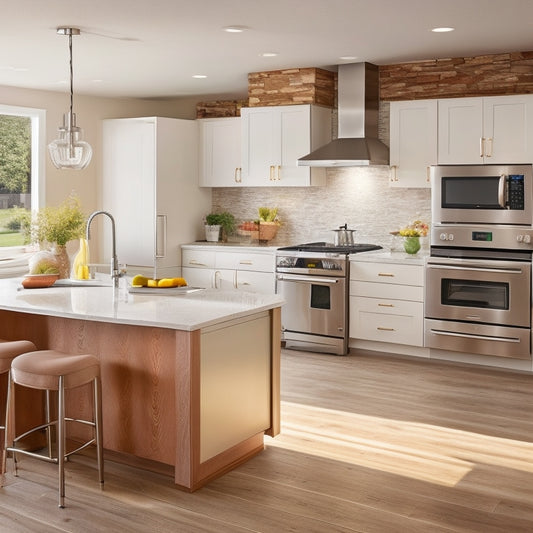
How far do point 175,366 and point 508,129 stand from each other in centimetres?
375

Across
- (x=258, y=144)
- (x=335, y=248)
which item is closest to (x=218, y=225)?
(x=258, y=144)

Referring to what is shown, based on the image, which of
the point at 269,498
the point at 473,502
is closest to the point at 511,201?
the point at 473,502

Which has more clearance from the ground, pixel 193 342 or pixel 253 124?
pixel 253 124

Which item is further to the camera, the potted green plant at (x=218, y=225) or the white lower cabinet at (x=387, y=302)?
the potted green plant at (x=218, y=225)

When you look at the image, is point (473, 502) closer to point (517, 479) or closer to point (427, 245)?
point (517, 479)

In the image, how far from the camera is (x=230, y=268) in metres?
7.57

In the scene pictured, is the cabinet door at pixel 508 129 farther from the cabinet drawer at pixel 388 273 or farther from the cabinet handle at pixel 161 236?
the cabinet handle at pixel 161 236

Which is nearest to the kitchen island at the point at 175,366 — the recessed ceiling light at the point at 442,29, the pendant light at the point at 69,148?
the pendant light at the point at 69,148

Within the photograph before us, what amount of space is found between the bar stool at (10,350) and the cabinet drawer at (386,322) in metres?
3.38

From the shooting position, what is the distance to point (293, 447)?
14.5ft

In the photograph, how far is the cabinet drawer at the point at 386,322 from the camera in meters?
6.56

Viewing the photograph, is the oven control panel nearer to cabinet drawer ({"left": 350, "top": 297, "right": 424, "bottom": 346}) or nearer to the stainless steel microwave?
the stainless steel microwave

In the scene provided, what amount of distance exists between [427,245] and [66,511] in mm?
4414

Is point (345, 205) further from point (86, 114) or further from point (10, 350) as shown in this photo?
point (10, 350)
